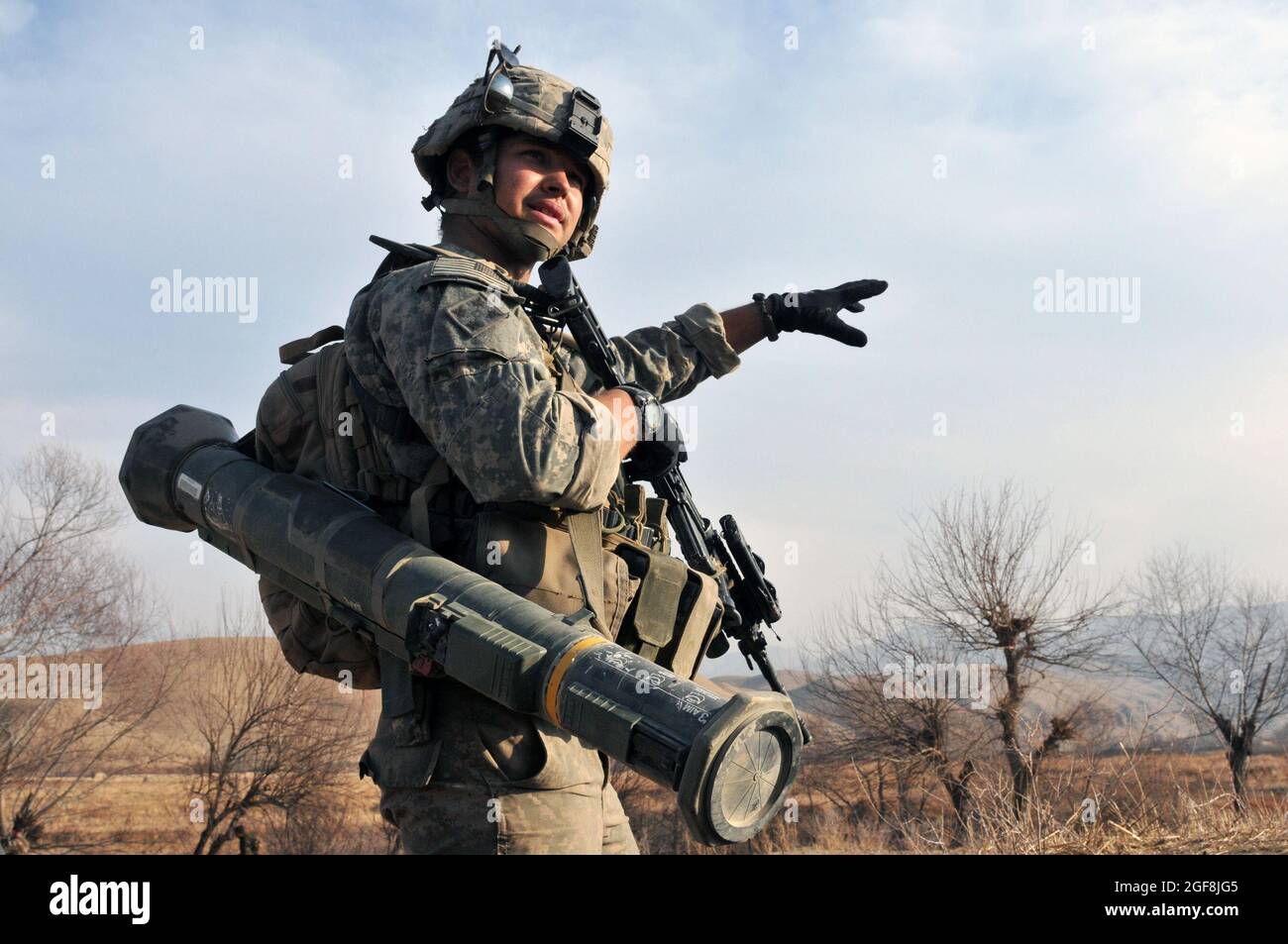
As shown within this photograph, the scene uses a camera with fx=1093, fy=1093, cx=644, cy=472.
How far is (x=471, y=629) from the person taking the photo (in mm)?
2484

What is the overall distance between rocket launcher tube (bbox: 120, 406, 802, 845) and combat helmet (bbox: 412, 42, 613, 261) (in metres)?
0.99

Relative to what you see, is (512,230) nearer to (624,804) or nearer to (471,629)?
(471,629)

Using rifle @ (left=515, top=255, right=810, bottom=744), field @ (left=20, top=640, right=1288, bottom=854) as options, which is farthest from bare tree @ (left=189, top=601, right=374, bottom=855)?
rifle @ (left=515, top=255, right=810, bottom=744)

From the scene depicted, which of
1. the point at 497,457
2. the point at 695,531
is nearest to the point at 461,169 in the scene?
the point at 497,457

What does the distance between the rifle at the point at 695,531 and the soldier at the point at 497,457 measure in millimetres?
109

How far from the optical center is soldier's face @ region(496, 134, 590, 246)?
336cm

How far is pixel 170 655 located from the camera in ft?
77.3

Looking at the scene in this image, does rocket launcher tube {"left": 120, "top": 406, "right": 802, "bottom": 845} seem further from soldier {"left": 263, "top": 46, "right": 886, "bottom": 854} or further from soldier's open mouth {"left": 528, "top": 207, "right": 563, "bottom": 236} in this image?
soldier's open mouth {"left": 528, "top": 207, "right": 563, "bottom": 236}

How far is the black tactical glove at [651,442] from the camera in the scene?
3062 millimetres

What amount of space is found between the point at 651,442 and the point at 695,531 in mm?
813

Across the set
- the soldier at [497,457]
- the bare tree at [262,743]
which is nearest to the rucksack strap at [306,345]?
the soldier at [497,457]
